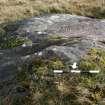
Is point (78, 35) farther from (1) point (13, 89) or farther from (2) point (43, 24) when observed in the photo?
(1) point (13, 89)

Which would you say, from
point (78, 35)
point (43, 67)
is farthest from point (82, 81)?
point (78, 35)

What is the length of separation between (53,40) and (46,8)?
10837 millimetres

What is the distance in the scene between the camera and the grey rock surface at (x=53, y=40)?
901 cm

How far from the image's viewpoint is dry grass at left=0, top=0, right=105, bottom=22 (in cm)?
1989

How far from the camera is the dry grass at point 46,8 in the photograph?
1989 cm

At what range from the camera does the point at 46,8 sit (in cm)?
2105

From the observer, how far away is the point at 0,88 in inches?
341

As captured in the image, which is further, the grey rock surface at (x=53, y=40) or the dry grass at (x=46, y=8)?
the dry grass at (x=46, y=8)

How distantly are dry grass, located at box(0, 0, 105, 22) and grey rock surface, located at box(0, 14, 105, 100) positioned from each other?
6071mm

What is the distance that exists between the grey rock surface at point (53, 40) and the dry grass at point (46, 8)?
19.9ft

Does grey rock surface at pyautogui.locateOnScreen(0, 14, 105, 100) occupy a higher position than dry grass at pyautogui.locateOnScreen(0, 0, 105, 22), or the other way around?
grey rock surface at pyautogui.locateOnScreen(0, 14, 105, 100)

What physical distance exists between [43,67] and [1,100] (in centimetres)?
115

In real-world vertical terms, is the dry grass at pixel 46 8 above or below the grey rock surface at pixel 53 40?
below

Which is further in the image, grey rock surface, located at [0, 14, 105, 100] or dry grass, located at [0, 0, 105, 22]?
dry grass, located at [0, 0, 105, 22]
